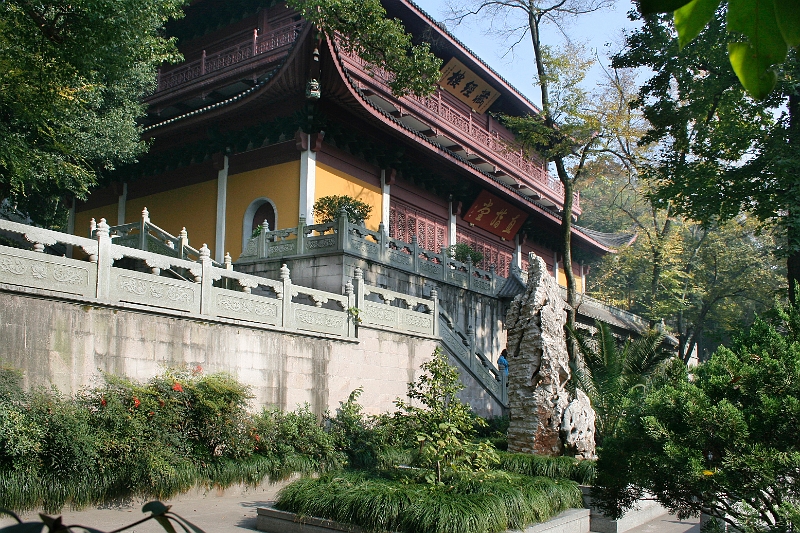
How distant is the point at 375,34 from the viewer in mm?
12391

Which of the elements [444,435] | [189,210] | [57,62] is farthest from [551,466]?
[189,210]

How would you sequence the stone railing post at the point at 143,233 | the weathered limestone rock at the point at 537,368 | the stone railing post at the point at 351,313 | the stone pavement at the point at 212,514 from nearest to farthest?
the stone pavement at the point at 212,514, the weathered limestone rock at the point at 537,368, the stone railing post at the point at 351,313, the stone railing post at the point at 143,233

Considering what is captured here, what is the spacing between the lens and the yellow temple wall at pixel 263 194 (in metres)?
15.7

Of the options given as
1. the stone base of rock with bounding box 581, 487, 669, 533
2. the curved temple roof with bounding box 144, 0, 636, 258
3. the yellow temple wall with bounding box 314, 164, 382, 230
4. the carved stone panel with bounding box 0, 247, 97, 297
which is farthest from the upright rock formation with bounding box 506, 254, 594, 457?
the yellow temple wall with bounding box 314, 164, 382, 230

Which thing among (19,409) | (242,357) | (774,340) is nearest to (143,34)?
(242,357)

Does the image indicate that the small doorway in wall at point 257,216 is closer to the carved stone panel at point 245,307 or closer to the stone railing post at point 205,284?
the carved stone panel at point 245,307

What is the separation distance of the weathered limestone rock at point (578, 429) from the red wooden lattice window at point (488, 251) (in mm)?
10029

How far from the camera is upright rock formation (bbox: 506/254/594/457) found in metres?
10.5

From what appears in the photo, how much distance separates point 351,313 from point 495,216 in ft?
34.7

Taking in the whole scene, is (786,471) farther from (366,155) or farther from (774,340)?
(366,155)

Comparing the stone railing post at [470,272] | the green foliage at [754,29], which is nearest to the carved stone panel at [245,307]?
the stone railing post at [470,272]

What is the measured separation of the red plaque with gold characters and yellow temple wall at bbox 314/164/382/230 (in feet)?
13.3

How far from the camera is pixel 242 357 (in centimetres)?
1021

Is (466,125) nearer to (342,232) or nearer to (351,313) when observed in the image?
(342,232)
